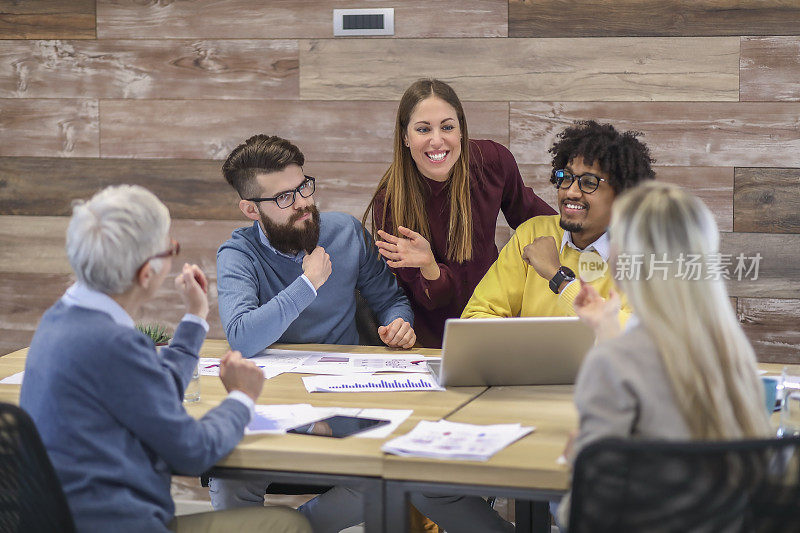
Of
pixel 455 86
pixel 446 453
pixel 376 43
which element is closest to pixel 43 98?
pixel 376 43

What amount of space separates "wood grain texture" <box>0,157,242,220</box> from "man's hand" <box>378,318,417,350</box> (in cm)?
139

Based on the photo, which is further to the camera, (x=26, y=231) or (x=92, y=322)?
(x=26, y=231)

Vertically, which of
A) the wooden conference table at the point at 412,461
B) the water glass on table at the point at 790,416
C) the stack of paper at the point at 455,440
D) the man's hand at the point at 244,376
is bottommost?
the wooden conference table at the point at 412,461

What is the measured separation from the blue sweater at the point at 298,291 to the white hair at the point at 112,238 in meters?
0.88

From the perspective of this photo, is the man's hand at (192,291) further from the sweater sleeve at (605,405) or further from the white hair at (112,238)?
the sweater sleeve at (605,405)

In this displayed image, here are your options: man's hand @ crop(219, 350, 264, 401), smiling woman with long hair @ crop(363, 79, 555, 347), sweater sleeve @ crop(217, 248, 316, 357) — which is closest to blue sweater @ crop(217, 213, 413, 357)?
sweater sleeve @ crop(217, 248, 316, 357)

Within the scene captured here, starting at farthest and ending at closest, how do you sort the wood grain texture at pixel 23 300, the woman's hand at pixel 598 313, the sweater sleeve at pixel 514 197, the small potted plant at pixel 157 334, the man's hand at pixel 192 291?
the wood grain texture at pixel 23 300 < the sweater sleeve at pixel 514 197 < the small potted plant at pixel 157 334 < the man's hand at pixel 192 291 < the woman's hand at pixel 598 313

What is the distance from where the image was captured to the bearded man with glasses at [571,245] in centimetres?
266

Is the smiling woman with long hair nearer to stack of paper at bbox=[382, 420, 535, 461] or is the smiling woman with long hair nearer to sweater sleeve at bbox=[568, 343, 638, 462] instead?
stack of paper at bbox=[382, 420, 535, 461]

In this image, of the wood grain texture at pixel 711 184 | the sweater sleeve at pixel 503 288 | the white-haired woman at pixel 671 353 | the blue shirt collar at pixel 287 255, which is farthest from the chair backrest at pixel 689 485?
the wood grain texture at pixel 711 184

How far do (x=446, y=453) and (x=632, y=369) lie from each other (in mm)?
409

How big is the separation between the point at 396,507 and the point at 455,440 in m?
0.18

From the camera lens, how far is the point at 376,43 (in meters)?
3.63

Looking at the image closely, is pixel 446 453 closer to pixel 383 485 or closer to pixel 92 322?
pixel 383 485
